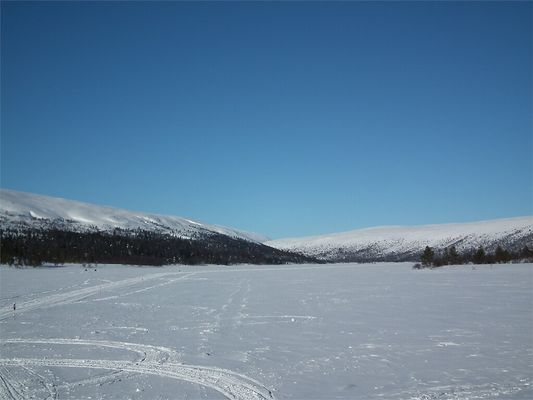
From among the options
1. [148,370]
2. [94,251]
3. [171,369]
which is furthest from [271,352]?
[94,251]

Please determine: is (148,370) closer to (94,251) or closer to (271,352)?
(271,352)

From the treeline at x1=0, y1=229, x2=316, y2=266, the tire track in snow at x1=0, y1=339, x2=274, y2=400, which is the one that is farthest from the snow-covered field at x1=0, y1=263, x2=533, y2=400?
the treeline at x1=0, y1=229, x2=316, y2=266

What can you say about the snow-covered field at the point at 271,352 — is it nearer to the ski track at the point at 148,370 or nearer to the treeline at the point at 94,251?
the ski track at the point at 148,370

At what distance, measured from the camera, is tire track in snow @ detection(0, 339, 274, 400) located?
9.93 meters

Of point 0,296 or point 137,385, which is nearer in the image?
point 137,385

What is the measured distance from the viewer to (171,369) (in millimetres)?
11586

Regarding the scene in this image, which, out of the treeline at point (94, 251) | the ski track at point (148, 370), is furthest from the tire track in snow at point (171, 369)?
the treeline at point (94, 251)

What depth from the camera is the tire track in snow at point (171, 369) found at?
9.93 metres

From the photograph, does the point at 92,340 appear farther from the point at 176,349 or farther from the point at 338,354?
the point at 338,354

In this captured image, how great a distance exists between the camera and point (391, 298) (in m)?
28.6

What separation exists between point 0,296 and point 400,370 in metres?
28.9

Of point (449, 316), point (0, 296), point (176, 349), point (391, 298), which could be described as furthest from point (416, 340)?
point (0, 296)

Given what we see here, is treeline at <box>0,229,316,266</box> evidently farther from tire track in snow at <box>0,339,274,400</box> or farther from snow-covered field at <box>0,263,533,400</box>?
tire track in snow at <box>0,339,274,400</box>

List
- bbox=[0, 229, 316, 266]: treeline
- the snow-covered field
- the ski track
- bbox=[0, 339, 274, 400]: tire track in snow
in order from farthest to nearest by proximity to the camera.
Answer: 1. bbox=[0, 229, 316, 266]: treeline
2. the snow-covered field
3. bbox=[0, 339, 274, 400]: tire track in snow
4. the ski track
